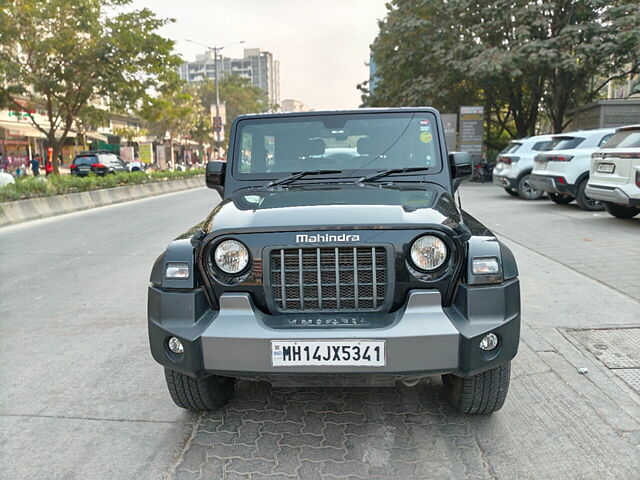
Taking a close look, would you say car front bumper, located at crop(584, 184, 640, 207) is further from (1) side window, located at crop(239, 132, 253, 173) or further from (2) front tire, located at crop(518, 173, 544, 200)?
(1) side window, located at crop(239, 132, 253, 173)

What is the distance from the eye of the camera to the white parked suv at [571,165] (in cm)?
1230

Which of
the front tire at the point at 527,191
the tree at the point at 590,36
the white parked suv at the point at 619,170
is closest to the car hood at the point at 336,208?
the white parked suv at the point at 619,170

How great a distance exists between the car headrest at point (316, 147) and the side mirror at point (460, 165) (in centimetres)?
92

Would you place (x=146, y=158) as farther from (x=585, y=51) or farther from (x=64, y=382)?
(x=64, y=382)

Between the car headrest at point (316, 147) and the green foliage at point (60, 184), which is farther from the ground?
the car headrest at point (316, 147)

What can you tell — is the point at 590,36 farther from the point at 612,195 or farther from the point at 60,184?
the point at 60,184

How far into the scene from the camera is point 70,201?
15.8m

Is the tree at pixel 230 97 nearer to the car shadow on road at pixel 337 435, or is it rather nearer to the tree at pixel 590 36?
the tree at pixel 590 36

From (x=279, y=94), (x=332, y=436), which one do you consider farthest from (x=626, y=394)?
(x=279, y=94)

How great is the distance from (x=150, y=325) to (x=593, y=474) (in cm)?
223

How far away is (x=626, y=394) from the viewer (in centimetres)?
356

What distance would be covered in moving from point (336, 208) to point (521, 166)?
45.3 ft

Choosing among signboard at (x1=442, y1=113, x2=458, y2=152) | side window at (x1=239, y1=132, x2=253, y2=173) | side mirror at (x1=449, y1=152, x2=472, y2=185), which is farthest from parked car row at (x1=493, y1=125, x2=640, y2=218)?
signboard at (x1=442, y1=113, x2=458, y2=152)

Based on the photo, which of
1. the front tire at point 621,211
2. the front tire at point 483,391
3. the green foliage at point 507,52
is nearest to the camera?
the front tire at point 483,391
